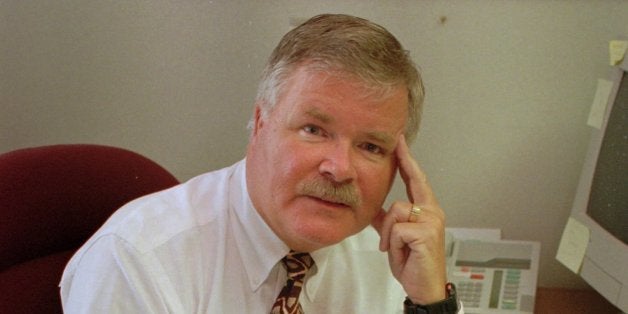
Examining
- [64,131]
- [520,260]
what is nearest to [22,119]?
[64,131]

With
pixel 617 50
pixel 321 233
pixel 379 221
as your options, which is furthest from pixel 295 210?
pixel 617 50

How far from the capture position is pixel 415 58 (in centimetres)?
205

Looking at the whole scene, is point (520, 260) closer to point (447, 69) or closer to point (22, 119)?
point (447, 69)

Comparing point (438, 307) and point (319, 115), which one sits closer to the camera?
point (319, 115)

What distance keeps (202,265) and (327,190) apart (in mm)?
268

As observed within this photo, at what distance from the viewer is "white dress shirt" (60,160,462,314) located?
1193 mm

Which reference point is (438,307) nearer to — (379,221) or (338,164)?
→ (379,221)

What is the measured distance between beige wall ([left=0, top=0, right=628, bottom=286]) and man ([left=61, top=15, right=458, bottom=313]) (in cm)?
72

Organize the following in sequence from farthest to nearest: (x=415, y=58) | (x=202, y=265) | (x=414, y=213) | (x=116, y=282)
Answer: (x=415, y=58) → (x=414, y=213) → (x=202, y=265) → (x=116, y=282)

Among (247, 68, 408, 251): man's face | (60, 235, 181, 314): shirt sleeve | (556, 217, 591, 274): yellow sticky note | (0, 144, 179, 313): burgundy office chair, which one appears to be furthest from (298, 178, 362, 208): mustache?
(556, 217, 591, 274): yellow sticky note

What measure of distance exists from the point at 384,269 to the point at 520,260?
0.61m

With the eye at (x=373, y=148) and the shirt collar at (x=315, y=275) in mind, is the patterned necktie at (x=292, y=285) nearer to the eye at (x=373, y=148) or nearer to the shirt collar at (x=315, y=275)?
the shirt collar at (x=315, y=275)

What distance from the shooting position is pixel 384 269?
1.53 meters

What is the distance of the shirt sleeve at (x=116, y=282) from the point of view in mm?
1172
